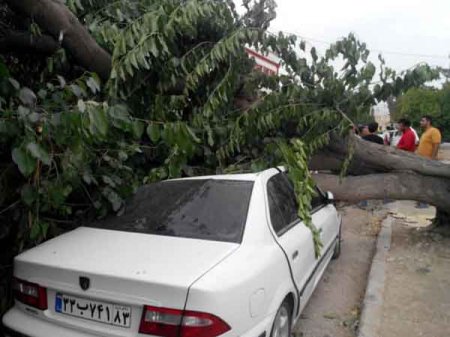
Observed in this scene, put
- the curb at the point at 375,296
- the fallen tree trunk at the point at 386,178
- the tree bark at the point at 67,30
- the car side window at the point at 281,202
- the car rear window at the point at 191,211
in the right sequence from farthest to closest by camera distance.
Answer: the fallen tree trunk at the point at 386,178 → the tree bark at the point at 67,30 → the curb at the point at 375,296 → the car side window at the point at 281,202 → the car rear window at the point at 191,211

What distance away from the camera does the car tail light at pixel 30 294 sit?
7.70 ft

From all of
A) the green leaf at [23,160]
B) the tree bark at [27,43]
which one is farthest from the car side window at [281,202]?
the tree bark at [27,43]

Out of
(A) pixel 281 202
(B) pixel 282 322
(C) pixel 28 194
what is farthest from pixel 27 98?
(B) pixel 282 322

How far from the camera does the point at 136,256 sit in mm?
2328

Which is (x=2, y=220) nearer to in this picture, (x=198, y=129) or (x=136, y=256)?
(x=136, y=256)

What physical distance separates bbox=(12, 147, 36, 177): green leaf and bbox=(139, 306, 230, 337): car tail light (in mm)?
1140

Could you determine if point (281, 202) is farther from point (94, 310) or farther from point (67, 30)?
point (67, 30)

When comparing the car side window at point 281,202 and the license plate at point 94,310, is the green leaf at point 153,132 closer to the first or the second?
the car side window at point 281,202

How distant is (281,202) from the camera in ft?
10.7

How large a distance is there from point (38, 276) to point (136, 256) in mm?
616

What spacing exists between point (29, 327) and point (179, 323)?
1.01 m

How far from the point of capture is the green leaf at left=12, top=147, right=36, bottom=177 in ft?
7.88

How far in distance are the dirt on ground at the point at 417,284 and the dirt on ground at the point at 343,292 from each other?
0.29m

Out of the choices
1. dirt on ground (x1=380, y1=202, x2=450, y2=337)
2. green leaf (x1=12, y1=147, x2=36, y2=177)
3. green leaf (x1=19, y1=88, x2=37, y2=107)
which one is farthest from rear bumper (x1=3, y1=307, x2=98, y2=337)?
dirt on ground (x1=380, y1=202, x2=450, y2=337)
